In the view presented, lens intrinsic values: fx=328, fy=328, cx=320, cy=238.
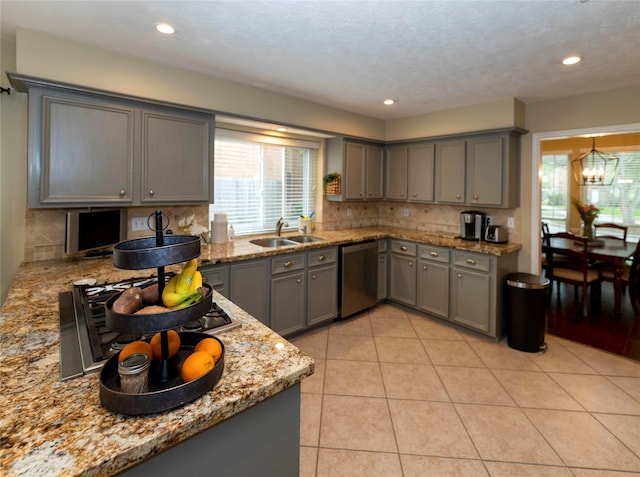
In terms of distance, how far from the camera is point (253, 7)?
184 centimetres

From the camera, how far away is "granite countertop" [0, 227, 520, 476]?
71 cm

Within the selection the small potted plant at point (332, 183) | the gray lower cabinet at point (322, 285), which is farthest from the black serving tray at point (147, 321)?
the small potted plant at point (332, 183)

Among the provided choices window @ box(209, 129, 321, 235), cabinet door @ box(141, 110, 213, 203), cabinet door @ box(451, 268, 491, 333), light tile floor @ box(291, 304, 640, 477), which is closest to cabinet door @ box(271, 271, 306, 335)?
light tile floor @ box(291, 304, 640, 477)

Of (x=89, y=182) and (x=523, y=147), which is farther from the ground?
(x=523, y=147)

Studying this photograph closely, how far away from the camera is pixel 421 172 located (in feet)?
13.8

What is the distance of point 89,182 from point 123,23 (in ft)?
3.52

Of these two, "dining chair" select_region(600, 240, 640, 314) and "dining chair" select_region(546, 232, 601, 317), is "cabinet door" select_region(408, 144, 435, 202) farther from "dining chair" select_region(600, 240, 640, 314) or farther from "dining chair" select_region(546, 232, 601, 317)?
"dining chair" select_region(600, 240, 640, 314)

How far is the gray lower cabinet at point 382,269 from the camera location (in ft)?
13.6

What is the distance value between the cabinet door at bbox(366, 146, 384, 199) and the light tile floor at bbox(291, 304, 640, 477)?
6.59ft

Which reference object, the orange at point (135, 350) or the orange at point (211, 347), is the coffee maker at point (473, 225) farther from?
the orange at point (135, 350)

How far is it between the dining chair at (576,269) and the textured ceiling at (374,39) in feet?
5.90

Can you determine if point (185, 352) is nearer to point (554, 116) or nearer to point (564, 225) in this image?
point (554, 116)

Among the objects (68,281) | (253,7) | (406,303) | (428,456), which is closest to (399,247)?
(406,303)

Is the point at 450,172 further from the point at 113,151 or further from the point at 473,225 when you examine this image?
the point at 113,151
